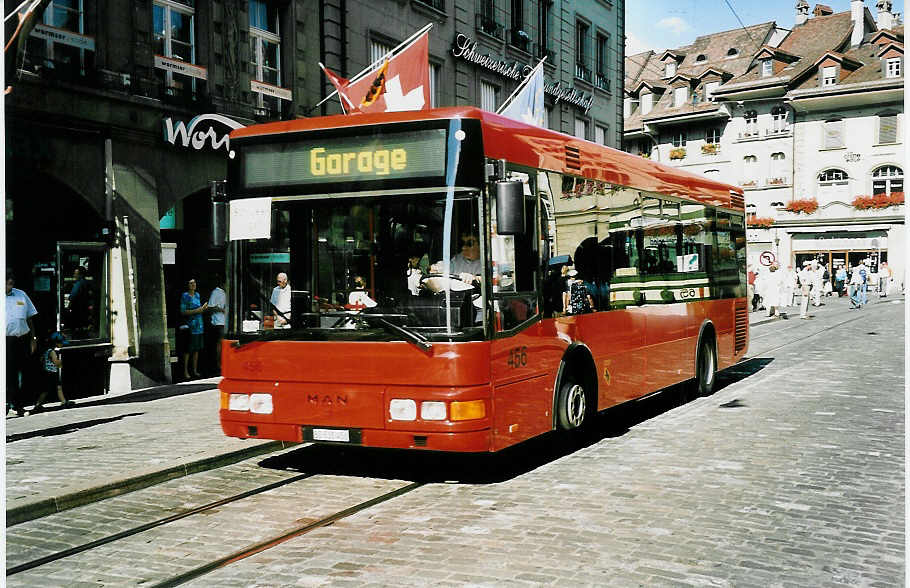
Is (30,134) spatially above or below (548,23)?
below

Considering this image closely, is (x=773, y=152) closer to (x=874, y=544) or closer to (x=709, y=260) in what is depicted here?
(x=709, y=260)

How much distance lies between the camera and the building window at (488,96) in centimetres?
2539

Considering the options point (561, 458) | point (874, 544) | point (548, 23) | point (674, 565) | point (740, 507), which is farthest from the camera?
point (548, 23)

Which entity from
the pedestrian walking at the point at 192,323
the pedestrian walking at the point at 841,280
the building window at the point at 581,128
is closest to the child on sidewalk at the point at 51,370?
the pedestrian walking at the point at 192,323

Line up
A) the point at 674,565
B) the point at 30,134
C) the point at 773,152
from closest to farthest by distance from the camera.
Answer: the point at 674,565 → the point at 30,134 → the point at 773,152

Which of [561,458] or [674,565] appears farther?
[561,458]

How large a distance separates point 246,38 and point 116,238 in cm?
471

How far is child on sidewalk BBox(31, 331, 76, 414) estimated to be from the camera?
11891mm

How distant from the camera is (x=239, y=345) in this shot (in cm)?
787

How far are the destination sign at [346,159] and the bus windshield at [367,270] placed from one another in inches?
6.8

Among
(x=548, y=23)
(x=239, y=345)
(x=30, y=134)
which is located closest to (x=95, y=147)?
(x=30, y=134)

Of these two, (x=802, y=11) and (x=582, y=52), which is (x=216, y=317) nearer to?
(x=582, y=52)

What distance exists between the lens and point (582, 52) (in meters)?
32.3

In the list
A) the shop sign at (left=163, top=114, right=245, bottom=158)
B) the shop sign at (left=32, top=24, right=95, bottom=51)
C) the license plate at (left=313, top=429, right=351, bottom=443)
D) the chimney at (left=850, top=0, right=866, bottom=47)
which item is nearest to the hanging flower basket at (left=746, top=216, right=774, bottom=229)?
the chimney at (left=850, top=0, right=866, bottom=47)
